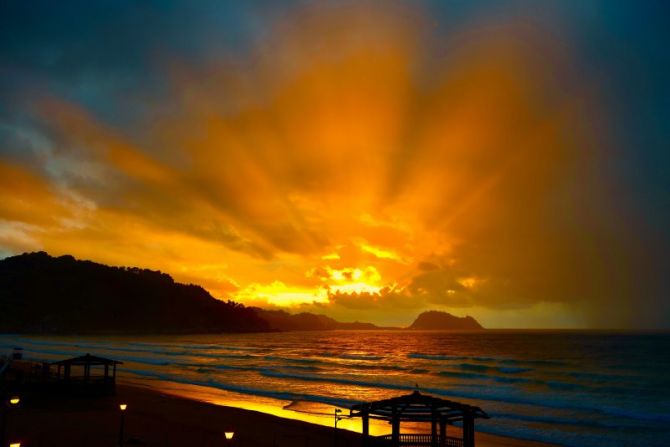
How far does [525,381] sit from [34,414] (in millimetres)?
43999

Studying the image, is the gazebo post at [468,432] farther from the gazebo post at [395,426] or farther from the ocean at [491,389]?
the ocean at [491,389]

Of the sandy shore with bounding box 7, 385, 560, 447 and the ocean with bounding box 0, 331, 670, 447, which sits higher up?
the sandy shore with bounding box 7, 385, 560, 447

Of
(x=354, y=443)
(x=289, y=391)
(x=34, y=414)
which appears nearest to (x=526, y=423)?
(x=354, y=443)

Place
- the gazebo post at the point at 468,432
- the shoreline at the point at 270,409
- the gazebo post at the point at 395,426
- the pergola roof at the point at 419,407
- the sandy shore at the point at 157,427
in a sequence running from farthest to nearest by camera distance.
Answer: the shoreline at the point at 270,409 < the sandy shore at the point at 157,427 < the gazebo post at the point at 468,432 < the gazebo post at the point at 395,426 < the pergola roof at the point at 419,407

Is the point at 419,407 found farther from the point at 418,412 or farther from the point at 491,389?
the point at 491,389

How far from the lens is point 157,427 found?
25.0 meters

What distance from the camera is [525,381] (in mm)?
51781

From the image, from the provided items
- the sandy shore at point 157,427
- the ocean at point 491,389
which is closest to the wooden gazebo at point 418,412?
the ocean at point 491,389

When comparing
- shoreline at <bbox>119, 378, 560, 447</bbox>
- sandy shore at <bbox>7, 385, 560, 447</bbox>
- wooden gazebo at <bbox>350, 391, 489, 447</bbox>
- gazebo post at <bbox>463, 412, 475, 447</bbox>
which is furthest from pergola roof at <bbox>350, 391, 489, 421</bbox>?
shoreline at <bbox>119, 378, 560, 447</bbox>

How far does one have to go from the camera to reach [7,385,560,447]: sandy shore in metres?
21.6

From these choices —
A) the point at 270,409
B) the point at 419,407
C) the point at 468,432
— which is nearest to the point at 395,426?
the point at 419,407

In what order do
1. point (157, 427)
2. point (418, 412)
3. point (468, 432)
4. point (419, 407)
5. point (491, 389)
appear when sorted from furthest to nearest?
point (491, 389) → point (157, 427) → point (418, 412) → point (468, 432) → point (419, 407)

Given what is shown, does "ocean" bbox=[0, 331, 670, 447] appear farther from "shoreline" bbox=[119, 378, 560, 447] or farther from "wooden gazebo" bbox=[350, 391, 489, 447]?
"wooden gazebo" bbox=[350, 391, 489, 447]

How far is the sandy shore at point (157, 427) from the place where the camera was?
851 inches
